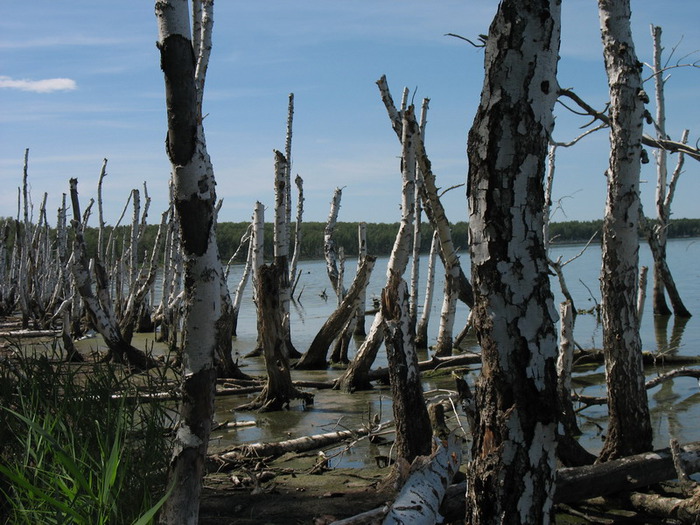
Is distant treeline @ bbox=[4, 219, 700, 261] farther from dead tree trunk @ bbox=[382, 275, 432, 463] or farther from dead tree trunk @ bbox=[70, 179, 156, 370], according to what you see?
dead tree trunk @ bbox=[382, 275, 432, 463]

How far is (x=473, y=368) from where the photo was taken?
1120 cm

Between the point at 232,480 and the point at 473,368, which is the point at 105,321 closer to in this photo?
the point at 473,368

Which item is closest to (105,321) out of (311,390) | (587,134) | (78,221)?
(78,221)

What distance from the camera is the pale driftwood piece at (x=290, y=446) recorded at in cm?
634

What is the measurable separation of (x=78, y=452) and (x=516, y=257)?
7.92 feet

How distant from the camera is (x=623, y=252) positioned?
5465mm

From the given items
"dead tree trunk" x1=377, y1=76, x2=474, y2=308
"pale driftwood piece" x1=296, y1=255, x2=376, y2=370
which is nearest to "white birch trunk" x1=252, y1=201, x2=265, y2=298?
"pale driftwood piece" x1=296, y1=255, x2=376, y2=370

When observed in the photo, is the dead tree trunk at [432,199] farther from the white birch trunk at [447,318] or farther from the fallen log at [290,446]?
the fallen log at [290,446]

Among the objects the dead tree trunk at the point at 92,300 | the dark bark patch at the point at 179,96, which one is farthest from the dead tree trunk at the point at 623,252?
the dead tree trunk at the point at 92,300

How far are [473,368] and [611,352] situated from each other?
5.76 m

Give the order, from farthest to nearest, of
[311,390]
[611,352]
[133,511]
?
[311,390] < [611,352] < [133,511]

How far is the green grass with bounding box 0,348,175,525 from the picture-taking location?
126 inches

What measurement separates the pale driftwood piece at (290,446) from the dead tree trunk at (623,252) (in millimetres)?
2351

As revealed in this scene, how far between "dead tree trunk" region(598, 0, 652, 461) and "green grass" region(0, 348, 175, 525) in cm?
313
